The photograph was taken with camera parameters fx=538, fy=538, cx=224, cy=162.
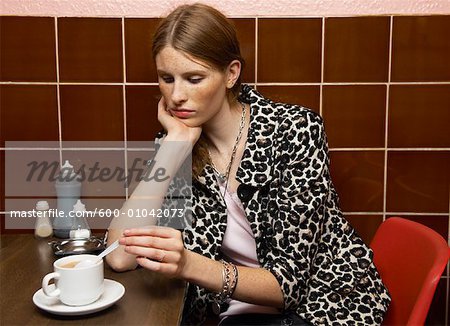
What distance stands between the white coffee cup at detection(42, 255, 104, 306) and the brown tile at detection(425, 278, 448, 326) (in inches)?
51.0

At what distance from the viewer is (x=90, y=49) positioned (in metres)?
1.73

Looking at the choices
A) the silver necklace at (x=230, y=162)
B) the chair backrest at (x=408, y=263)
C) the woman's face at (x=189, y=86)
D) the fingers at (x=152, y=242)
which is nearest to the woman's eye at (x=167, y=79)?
the woman's face at (x=189, y=86)

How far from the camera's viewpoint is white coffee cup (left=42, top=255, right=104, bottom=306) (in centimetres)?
97

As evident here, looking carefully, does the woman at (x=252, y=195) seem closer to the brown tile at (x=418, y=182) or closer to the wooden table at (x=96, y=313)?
the wooden table at (x=96, y=313)

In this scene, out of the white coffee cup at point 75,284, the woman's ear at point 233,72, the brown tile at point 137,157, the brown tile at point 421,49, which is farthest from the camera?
the brown tile at point 137,157

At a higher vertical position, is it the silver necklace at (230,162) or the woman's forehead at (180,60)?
the woman's forehead at (180,60)

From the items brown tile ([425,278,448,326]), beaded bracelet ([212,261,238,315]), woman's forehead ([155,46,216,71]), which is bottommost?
brown tile ([425,278,448,326])

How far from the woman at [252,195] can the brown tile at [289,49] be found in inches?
10.9

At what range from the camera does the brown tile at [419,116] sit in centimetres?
173

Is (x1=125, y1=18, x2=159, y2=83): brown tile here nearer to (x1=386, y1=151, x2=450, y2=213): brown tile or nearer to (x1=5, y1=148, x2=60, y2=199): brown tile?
(x1=5, y1=148, x2=60, y2=199): brown tile

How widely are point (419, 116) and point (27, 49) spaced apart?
1283mm

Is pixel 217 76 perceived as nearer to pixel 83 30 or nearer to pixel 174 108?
pixel 174 108

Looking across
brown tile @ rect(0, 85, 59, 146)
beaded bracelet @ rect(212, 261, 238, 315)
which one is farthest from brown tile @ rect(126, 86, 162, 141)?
beaded bracelet @ rect(212, 261, 238, 315)

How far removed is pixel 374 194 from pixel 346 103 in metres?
0.32
